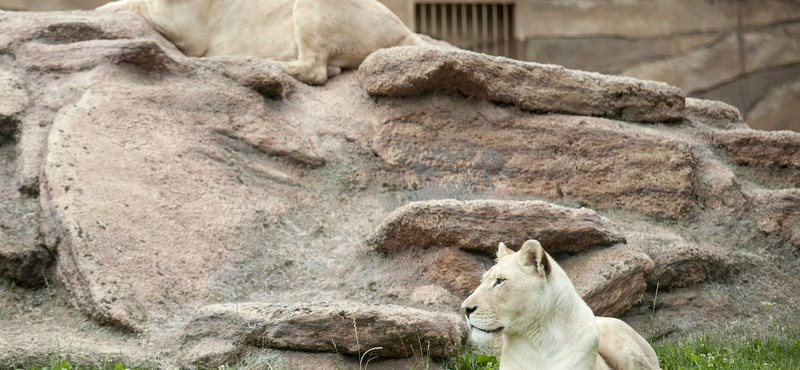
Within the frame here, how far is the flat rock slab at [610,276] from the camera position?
552cm

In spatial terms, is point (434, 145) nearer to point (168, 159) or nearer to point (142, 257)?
point (168, 159)

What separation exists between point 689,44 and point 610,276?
10.5m

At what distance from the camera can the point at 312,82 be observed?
7.57m

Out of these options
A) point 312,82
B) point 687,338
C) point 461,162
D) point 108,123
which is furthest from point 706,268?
point 108,123

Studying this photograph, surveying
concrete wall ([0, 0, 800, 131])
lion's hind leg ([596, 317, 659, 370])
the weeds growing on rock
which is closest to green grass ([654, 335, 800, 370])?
lion's hind leg ([596, 317, 659, 370])

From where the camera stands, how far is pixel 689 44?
14898mm

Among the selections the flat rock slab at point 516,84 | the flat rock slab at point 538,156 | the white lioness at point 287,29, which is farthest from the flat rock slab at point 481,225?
the white lioness at point 287,29

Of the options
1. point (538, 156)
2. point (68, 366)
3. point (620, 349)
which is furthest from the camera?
point (538, 156)

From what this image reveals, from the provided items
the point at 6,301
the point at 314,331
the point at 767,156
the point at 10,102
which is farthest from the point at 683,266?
A: the point at 10,102

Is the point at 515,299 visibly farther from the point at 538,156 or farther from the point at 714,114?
the point at 714,114

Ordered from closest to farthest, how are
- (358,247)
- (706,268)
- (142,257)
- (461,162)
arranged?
(142,257)
(358,247)
(706,268)
(461,162)

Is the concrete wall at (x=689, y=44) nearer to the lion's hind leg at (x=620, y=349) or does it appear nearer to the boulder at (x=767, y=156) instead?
the boulder at (x=767, y=156)

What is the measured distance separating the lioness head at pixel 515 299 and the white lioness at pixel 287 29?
157 inches

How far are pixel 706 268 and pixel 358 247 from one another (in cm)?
258
